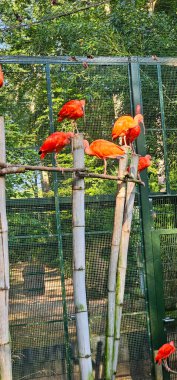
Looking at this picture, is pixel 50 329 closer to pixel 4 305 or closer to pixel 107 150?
pixel 107 150

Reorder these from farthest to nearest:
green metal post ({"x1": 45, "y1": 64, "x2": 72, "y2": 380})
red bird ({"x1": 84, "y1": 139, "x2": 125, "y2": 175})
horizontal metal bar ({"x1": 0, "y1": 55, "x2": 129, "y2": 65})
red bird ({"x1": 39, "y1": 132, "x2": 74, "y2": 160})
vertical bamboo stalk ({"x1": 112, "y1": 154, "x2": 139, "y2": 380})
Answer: horizontal metal bar ({"x1": 0, "y1": 55, "x2": 129, "y2": 65})
green metal post ({"x1": 45, "y1": 64, "x2": 72, "y2": 380})
red bird ({"x1": 39, "y1": 132, "x2": 74, "y2": 160})
red bird ({"x1": 84, "y1": 139, "x2": 125, "y2": 175})
vertical bamboo stalk ({"x1": 112, "y1": 154, "x2": 139, "y2": 380})

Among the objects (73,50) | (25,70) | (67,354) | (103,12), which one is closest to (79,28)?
(73,50)

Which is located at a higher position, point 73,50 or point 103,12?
point 103,12

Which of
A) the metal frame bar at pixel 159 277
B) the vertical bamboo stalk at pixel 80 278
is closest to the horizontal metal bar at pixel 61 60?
the metal frame bar at pixel 159 277

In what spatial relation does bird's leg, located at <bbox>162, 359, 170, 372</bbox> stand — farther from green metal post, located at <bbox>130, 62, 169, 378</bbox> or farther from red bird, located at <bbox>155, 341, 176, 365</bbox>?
green metal post, located at <bbox>130, 62, 169, 378</bbox>

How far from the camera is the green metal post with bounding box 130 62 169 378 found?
5.22m

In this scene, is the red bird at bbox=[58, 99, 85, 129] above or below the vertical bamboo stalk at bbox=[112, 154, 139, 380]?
above

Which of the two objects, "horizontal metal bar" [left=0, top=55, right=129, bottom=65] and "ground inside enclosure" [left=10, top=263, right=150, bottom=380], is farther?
"horizontal metal bar" [left=0, top=55, right=129, bottom=65]

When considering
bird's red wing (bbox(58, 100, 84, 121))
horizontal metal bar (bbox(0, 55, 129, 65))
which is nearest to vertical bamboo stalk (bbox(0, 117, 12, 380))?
bird's red wing (bbox(58, 100, 84, 121))

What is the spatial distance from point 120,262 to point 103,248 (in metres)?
1.48

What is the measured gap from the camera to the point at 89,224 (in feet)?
17.7

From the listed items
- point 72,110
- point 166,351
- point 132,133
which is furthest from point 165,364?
point 72,110

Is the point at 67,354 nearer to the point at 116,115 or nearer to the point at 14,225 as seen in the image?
the point at 14,225

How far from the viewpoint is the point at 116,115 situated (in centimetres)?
560
